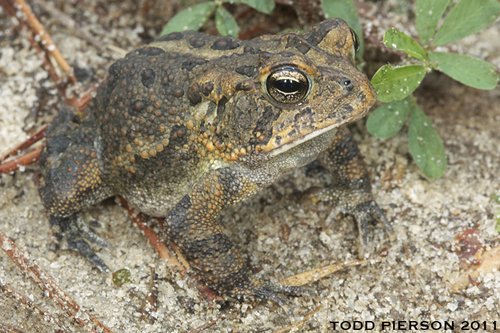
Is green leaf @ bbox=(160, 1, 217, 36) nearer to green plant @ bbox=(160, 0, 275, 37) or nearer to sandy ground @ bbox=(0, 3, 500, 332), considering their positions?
green plant @ bbox=(160, 0, 275, 37)

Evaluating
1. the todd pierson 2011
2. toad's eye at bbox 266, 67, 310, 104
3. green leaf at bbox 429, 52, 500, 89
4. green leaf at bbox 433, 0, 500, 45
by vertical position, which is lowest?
the todd pierson 2011

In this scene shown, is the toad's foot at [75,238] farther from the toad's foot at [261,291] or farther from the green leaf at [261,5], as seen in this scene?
the green leaf at [261,5]

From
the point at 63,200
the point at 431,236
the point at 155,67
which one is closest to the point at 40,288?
the point at 63,200

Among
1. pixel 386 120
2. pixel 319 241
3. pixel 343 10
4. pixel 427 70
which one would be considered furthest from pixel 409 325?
pixel 343 10

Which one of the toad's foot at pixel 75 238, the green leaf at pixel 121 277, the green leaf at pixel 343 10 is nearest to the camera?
the green leaf at pixel 121 277

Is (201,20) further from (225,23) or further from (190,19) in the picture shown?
(225,23)

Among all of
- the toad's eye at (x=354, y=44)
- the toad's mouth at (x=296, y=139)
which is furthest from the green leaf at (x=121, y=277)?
the toad's eye at (x=354, y=44)

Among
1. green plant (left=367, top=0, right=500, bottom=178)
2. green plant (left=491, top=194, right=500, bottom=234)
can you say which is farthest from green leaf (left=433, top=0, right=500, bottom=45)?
green plant (left=491, top=194, right=500, bottom=234)
